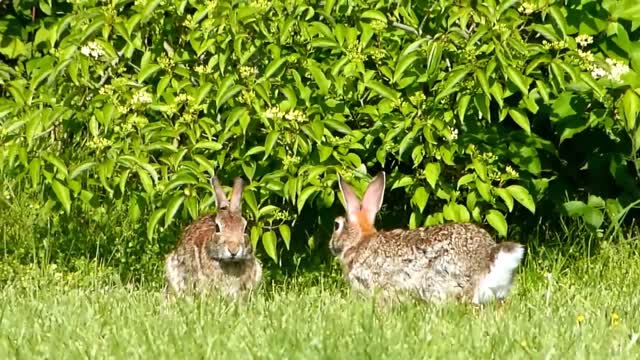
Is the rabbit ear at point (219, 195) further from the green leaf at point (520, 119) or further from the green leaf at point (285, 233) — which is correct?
the green leaf at point (520, 119)

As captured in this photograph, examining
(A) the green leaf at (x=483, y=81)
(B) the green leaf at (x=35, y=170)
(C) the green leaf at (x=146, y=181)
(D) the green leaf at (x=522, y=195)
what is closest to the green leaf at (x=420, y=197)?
(D) the green leaf at (x=522, y=195)

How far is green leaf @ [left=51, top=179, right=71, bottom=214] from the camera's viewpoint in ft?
22.0

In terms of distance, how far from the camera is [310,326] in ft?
16.5

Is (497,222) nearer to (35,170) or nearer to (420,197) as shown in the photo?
(420,197)

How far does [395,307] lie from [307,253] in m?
1.85

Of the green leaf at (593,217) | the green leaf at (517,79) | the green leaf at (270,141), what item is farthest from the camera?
the green leaf at (593,217)

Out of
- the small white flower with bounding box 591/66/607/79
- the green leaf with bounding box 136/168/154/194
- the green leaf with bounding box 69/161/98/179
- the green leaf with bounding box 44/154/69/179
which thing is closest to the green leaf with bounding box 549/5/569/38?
the small white flower with bounding box 591/66/607/79

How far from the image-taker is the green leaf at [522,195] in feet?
21.8

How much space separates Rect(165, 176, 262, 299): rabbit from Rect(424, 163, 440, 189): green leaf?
959 millimetres

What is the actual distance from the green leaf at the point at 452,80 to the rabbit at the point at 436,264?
65cm

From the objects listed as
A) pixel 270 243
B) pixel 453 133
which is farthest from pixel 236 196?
pixel 453 133

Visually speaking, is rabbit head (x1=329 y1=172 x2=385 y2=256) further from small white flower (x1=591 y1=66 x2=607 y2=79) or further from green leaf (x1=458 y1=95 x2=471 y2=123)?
small white flower (x1=591 y1=66 x2=607 y2=79)

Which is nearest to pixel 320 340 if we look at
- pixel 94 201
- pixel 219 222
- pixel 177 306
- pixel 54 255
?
pixel 177 306

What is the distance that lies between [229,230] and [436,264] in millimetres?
1074
